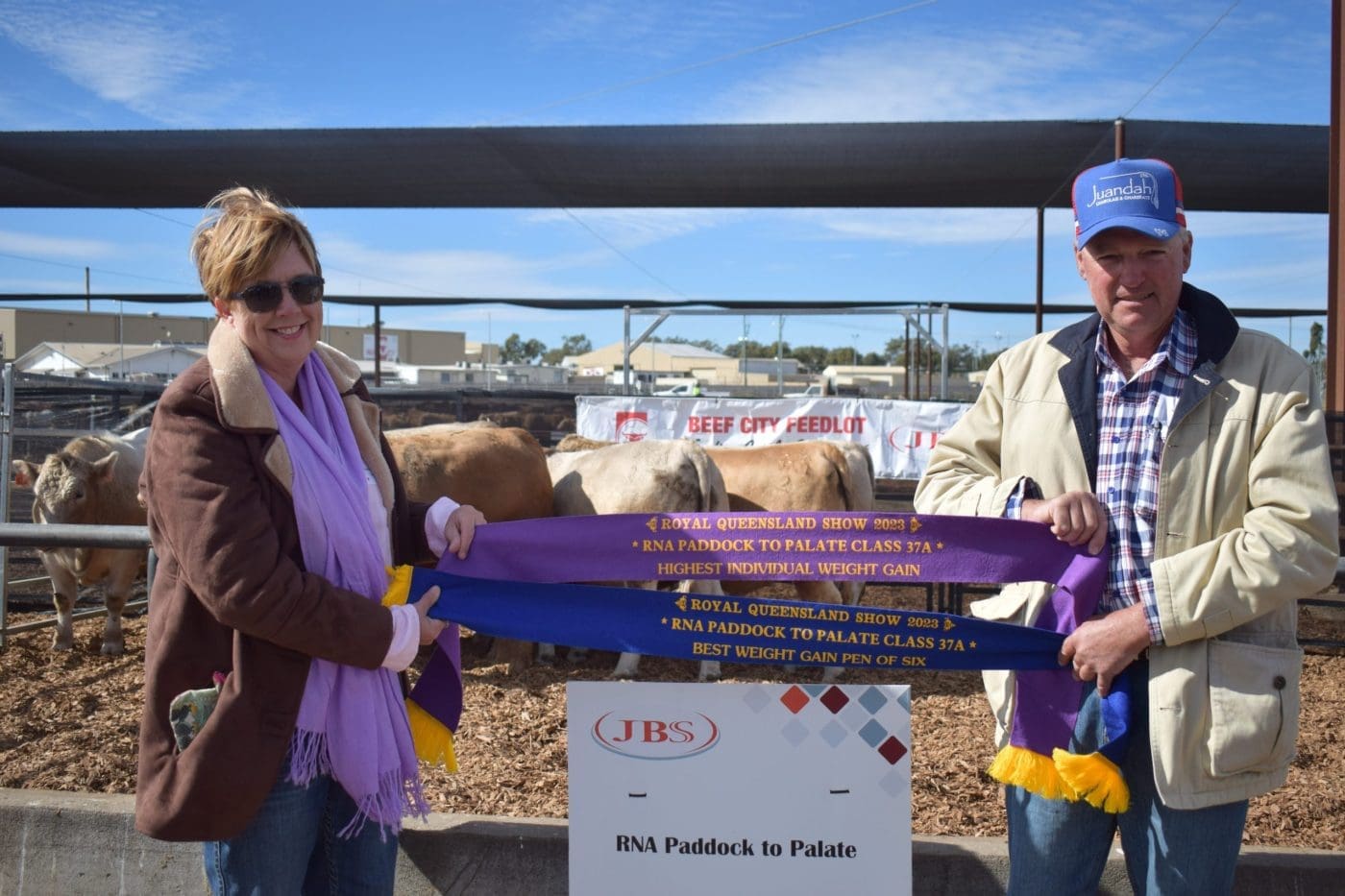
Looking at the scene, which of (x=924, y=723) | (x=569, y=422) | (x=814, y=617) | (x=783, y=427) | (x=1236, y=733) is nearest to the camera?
(x=1236, y=733)

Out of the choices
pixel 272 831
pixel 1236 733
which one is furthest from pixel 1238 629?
pixel 272 831

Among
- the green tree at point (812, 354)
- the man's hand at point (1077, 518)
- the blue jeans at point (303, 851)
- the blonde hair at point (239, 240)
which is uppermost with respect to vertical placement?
the green tree at point (812, 354)

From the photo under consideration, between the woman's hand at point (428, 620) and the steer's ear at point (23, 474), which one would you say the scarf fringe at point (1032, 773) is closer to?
the woman's hand at point (428, 620)

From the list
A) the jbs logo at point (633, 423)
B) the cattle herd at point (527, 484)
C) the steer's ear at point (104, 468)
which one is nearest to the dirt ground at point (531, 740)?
the cattle herd at point (527, 484)

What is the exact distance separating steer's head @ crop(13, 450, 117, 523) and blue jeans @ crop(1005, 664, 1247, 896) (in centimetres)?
786

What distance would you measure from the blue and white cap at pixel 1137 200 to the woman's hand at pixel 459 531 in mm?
1672

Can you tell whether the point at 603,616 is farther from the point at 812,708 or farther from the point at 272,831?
the point at 272,831

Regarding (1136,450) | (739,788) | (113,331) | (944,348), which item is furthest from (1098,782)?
(113,331)

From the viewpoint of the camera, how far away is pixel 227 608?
6.86 feet

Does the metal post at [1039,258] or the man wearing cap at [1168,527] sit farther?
the metal post at [1039,258]

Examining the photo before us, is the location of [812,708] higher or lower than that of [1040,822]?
higher

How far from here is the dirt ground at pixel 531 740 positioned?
4.29 meters

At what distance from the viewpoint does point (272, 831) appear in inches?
89.4

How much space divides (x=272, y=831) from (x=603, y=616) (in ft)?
3.02
